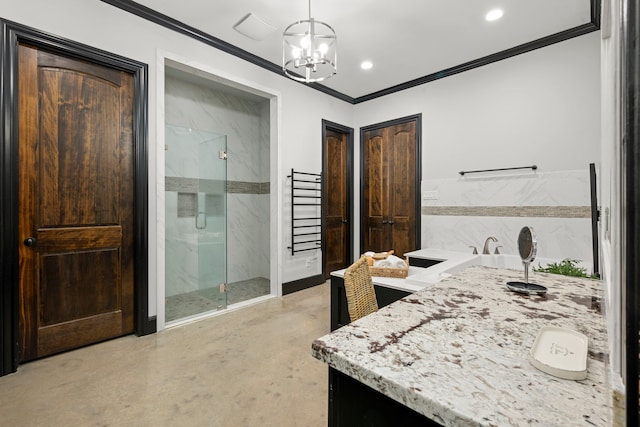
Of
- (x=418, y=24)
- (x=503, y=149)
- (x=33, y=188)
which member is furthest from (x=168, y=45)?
(x=503, y=149)

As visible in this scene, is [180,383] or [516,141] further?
[516,141]

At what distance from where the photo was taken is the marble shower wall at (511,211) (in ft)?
9.41

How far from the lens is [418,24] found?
281 centimetres

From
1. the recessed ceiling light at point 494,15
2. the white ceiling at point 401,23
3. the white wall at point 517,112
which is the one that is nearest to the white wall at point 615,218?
the white ceiling at point 401,23

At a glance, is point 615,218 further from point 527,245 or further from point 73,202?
point 73,202

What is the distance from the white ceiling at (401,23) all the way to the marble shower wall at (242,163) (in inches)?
41.5

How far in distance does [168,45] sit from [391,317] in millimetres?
3065

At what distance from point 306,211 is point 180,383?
251 cm

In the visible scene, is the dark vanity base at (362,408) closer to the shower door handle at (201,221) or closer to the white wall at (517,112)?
the shower door handle at (201,221)

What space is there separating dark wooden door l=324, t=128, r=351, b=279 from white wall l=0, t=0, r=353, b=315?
32 centimetres

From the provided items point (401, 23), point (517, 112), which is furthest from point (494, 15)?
point (517, 112)

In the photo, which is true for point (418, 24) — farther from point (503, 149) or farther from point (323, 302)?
point (323, 302)

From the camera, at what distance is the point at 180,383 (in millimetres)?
1886

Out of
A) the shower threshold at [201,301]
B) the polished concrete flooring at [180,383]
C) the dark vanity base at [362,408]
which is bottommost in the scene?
the polished concrete flooring at [180,383]
